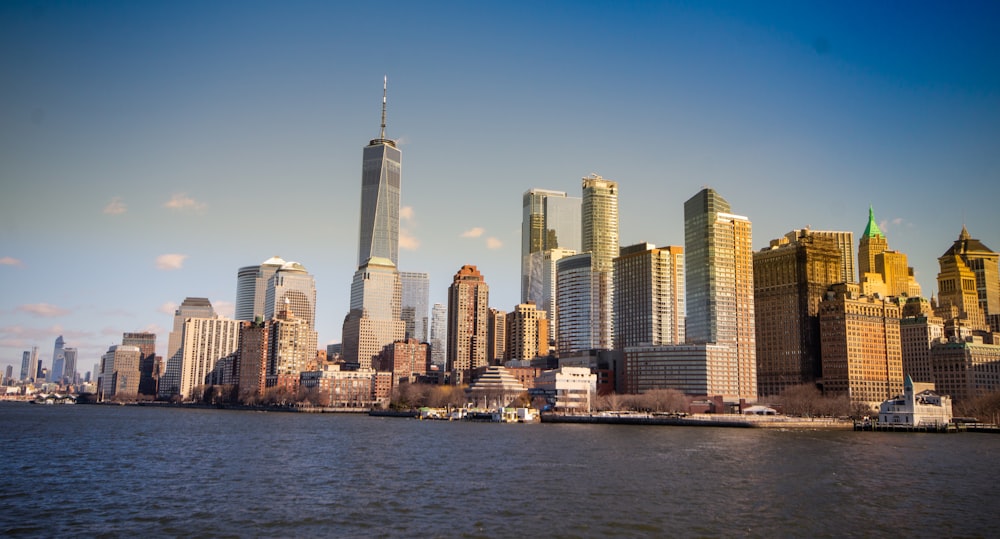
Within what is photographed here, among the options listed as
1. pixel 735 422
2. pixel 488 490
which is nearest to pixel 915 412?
pixel 735 422

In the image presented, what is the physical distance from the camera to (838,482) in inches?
2933

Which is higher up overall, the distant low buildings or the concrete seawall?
the distant low buildings

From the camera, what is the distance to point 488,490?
2630 inches

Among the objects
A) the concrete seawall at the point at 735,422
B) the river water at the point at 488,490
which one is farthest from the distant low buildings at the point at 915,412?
the river water at the point at 488,490

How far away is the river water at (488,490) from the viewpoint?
171 ft

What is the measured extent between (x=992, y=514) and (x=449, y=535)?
38665 mm

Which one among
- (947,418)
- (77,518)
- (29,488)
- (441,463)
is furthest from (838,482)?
(947,418)

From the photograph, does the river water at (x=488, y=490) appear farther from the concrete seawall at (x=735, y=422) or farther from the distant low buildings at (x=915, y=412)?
the concrete seawall at (x=735, y=422)

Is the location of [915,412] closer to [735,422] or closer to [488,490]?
[735,422]

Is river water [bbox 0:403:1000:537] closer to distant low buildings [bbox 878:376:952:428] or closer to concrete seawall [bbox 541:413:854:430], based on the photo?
distant low buildings [bbox 878:376:952:428]

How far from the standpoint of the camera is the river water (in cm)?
5219

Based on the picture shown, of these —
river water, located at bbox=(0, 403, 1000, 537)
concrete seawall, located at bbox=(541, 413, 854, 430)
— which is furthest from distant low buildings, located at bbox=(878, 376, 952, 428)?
river water, located at bbox=(0, 403, 1000, 537)

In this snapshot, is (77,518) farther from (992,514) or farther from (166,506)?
(992,514)

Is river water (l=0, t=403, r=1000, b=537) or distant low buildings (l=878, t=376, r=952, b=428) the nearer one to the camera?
river water (l=0, t=403, r=1000, b=537)
